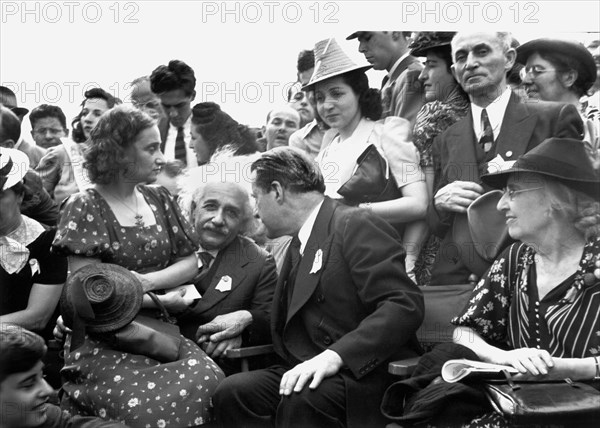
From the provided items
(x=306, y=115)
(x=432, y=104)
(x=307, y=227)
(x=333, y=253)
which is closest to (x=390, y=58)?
(x=432, y=104)

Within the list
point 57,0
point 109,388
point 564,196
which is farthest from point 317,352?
point 57,0

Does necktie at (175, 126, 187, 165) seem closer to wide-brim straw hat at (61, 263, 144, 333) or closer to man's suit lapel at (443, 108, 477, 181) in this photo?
wide-brim straw hat at (61, 263, 144, 333)

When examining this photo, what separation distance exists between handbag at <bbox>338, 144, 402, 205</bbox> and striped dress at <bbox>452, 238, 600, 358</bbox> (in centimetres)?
81

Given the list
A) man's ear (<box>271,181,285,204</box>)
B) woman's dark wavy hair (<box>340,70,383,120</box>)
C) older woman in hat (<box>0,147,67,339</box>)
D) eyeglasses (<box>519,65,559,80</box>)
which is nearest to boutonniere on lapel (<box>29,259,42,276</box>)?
older woman in hat (<box>0,147,67,339</box>)

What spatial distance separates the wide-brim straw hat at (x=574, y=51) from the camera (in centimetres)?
430

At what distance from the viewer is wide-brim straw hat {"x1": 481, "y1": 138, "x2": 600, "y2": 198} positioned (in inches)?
145

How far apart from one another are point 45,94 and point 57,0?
493 mm

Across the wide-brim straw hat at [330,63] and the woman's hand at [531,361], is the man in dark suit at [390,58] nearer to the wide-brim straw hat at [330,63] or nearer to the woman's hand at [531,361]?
the wide-brim straw hat at [330,63]

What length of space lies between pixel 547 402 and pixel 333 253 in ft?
3.72

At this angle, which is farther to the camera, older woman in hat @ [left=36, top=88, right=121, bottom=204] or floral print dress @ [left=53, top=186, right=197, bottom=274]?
older woman in hat @ [left=36, top=88, right=121, bottom=204]

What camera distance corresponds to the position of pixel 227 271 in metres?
4.64

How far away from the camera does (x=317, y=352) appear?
408 cm

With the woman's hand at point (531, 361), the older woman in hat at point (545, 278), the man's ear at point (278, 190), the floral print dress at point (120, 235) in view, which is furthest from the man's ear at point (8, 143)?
the woman's hand at point (531, 361)

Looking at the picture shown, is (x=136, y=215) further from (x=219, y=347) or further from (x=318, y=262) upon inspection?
(x=318, y=262)
